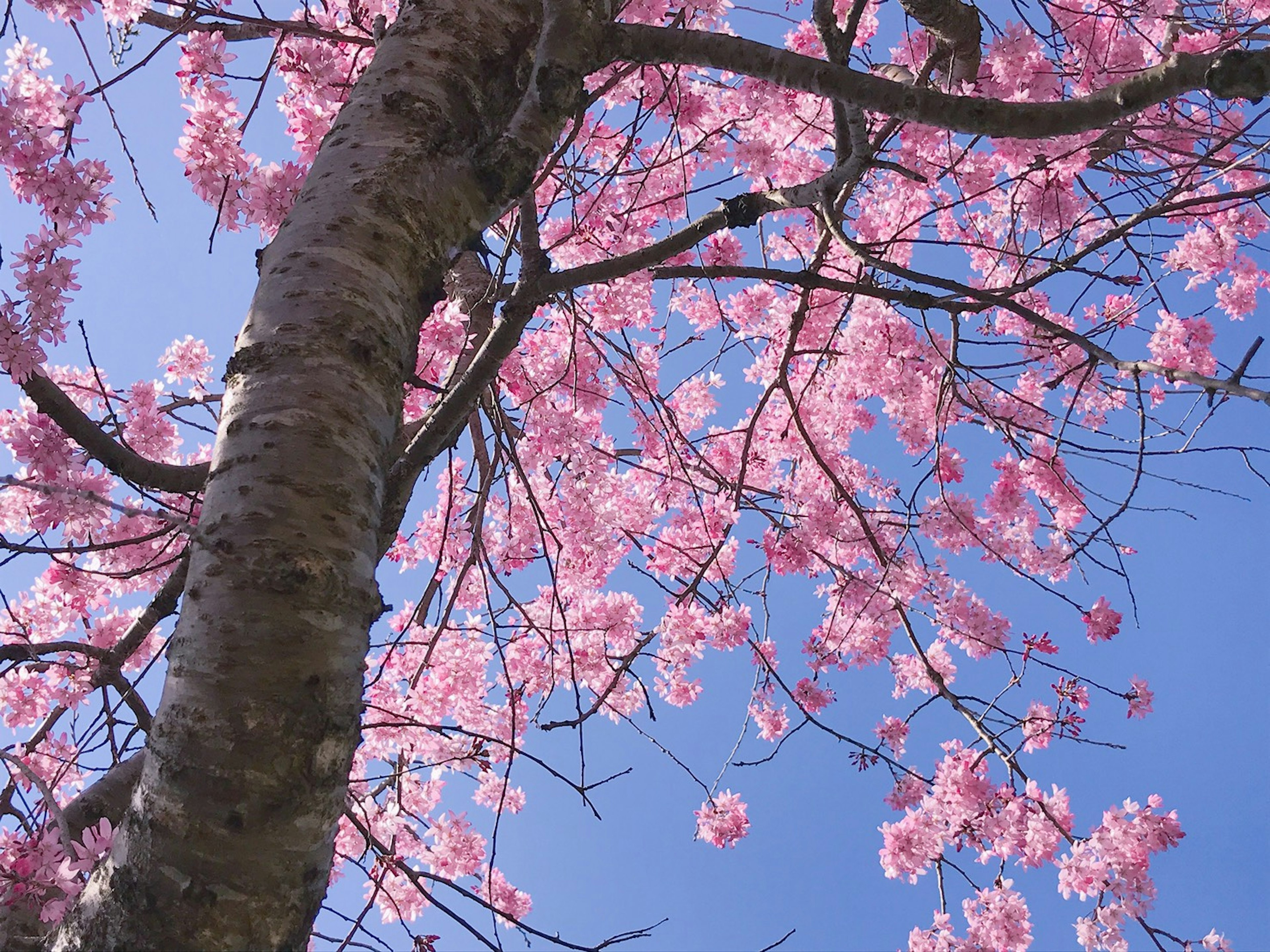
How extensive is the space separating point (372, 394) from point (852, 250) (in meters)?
1.82

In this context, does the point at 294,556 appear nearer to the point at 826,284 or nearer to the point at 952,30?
the point at 826,284

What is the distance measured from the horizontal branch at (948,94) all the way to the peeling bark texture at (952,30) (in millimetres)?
1536

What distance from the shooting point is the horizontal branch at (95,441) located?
1869mm

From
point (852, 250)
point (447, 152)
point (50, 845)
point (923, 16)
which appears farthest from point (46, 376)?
point (923, 16)

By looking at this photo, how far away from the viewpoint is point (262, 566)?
0.98m

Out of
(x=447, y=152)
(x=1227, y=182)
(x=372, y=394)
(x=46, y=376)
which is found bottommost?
(x=372, y=394)

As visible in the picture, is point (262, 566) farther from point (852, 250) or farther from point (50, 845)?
point (852, 250)

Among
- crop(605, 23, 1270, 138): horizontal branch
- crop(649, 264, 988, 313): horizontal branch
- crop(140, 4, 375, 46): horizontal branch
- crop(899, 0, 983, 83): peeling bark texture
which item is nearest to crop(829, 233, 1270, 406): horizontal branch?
crop(649, 264, 988, 313): horizontal branch

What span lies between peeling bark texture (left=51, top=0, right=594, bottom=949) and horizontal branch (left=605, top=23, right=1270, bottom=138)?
1.78 feet

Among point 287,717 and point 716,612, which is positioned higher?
point 716,612

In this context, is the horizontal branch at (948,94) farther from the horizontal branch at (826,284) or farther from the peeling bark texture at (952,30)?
the peeling bark texture at (952,30)

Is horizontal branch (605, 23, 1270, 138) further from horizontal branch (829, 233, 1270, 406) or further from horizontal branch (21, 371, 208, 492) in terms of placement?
horizontal branch (21, 371, 208, 492)

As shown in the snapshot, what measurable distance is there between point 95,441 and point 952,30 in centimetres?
339

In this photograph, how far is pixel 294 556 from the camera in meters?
0.99
